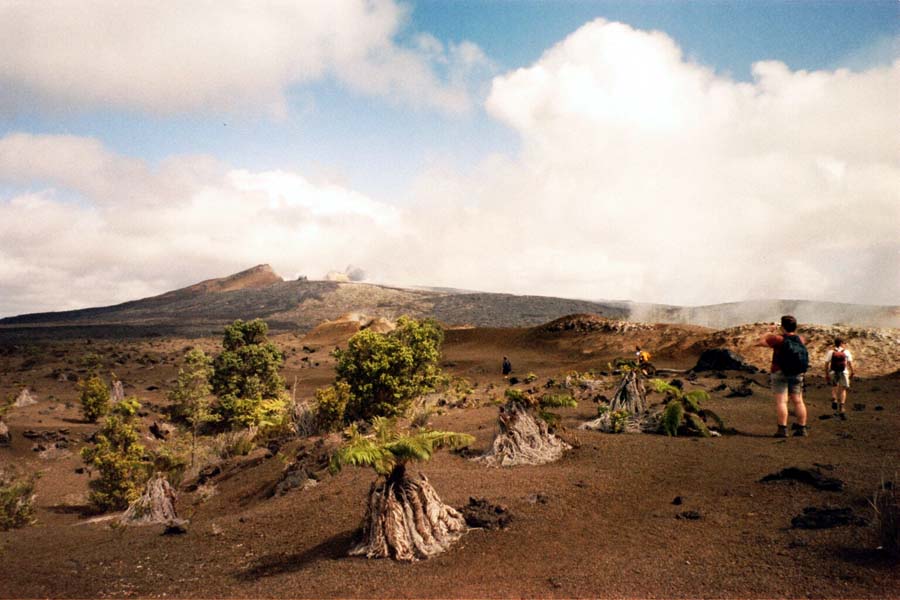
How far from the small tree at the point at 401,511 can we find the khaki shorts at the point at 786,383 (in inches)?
276

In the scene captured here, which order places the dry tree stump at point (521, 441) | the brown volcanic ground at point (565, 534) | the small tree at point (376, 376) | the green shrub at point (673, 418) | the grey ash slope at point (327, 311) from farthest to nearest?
the grey ash slope at point (327, 311) → the small tree at point (376, 376) → the green shrub at point (673, 418) → the dry tree stump at point (521, 441) → the brown volcanic ground at point (565, 534)

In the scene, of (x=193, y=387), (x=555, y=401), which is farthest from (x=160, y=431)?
(x=555, y=401)

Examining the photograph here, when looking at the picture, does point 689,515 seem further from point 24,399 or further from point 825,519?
point 24,399

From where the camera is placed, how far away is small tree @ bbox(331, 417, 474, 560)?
650cm

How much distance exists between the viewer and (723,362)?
24.3 m

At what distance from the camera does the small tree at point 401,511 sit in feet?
21.3

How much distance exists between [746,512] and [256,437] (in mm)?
15991

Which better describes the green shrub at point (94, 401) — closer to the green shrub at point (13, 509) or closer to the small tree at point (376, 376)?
the small tree at point (376, 376)

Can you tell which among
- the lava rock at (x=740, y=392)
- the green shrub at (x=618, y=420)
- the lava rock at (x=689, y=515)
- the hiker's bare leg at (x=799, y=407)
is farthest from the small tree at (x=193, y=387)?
the lava rock at (x=740, y=392)

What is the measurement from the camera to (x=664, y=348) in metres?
34.5

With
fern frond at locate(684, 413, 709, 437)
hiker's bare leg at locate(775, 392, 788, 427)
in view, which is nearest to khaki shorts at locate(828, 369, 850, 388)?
hiker's bare leg at locate(775, 392, 788, 427)

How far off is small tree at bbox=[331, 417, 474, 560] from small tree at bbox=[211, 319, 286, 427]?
15.5 m

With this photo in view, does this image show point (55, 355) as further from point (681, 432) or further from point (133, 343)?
point (681, 432)

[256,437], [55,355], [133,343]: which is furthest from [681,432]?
[133,343]
